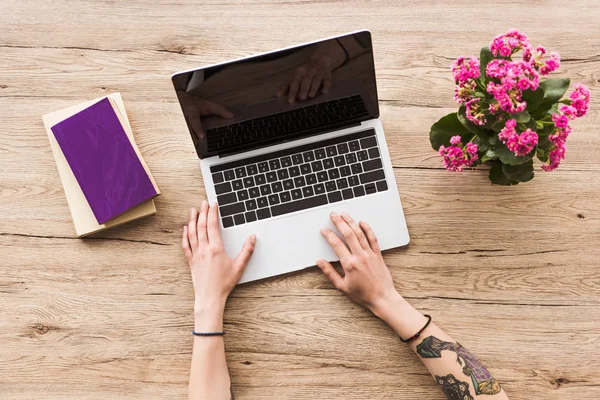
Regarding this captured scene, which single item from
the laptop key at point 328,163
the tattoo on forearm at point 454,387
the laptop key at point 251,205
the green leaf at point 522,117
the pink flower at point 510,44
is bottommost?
the tattoo on forearm at point 454,387

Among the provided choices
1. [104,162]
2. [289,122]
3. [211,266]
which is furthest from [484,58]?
[104,162]

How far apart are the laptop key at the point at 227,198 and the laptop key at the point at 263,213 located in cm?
6

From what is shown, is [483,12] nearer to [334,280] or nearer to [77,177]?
[334,280]

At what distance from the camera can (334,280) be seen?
1.09 meters

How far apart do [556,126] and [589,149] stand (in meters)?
0.39

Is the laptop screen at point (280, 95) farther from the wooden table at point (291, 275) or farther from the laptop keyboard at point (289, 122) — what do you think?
the wooden table at point (291, 275)

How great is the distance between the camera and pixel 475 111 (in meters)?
0.84

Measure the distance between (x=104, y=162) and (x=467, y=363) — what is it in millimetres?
947

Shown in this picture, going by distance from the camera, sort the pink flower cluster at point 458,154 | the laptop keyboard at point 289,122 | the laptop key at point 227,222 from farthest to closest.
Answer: the laptop key at point 227,222, the laptop keyboard at point 289,122, the pink flower cluster at point 458,154

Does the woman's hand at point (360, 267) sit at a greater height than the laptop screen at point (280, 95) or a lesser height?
lesser

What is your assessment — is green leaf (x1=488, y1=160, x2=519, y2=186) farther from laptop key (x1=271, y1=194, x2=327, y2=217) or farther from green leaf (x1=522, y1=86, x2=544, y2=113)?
laptop key (x1=271, y1=194, x2=327, y2=217)

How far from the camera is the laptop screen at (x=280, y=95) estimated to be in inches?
33.3

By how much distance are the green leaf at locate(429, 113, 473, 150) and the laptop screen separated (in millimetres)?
145

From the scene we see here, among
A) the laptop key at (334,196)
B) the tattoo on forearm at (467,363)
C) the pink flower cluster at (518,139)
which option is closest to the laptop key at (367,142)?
the laptop key at (334,196)
